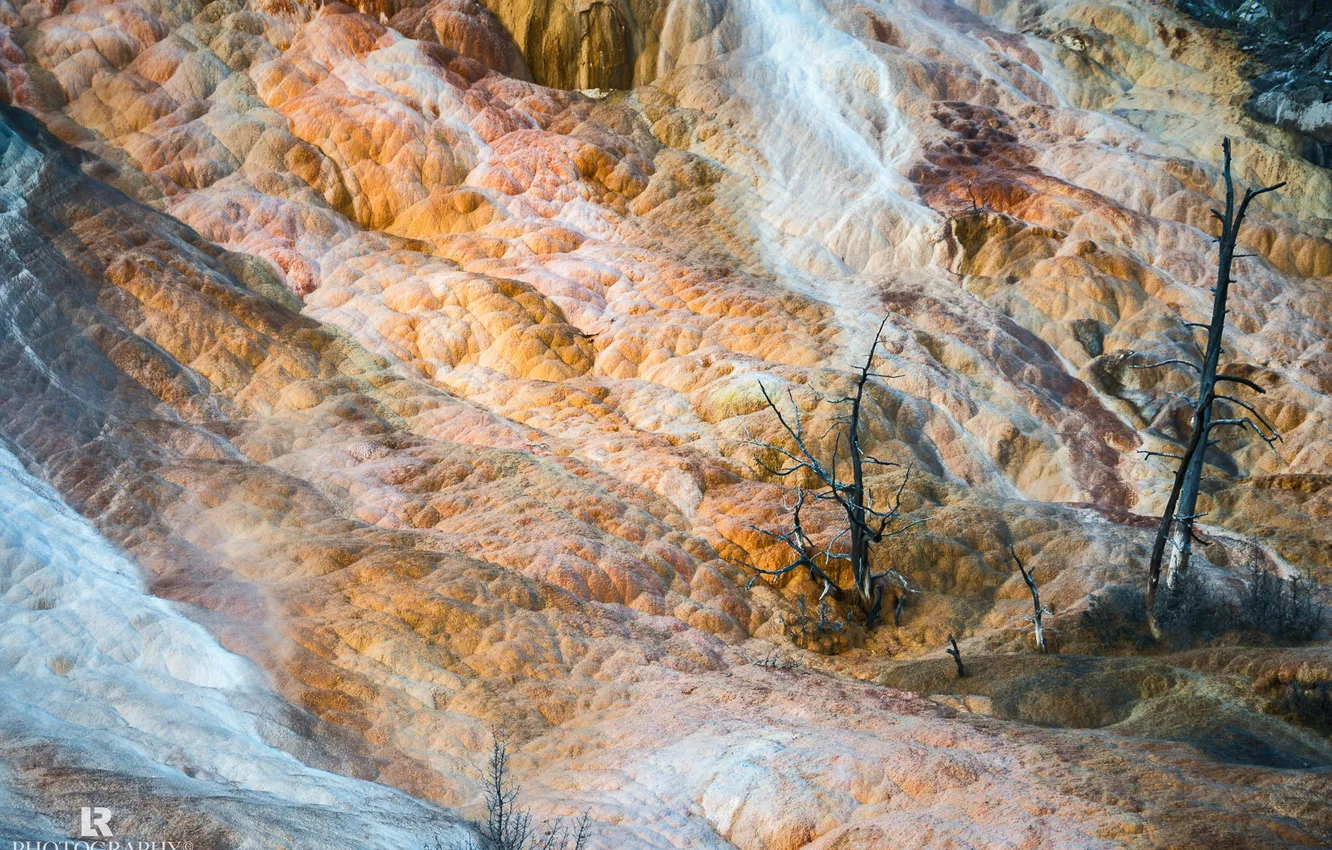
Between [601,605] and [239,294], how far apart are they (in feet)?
39.2

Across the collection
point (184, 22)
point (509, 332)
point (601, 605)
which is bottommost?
point (601, 605)

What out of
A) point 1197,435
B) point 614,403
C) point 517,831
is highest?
point 1197,435

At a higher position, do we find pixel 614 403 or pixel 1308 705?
pixel 1308 705

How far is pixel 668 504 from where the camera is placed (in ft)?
69.3

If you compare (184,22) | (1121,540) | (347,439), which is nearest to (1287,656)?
(1121,540)

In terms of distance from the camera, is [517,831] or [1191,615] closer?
[517,831]

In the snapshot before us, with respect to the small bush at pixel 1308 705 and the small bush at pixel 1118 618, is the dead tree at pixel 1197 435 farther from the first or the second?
the small bush at pixel 1308 705

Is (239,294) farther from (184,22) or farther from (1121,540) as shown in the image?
(1121,540)
